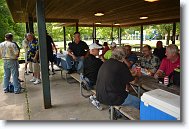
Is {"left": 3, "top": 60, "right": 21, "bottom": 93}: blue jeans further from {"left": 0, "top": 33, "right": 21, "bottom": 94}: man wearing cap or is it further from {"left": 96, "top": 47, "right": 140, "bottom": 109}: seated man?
{"left": 96, "top": 47, "right": 140, "bottom": 109}: seated man

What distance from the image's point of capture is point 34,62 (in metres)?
6.00

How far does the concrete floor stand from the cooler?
1729 mm

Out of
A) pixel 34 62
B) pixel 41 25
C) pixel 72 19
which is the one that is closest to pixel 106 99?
pixel 41 25

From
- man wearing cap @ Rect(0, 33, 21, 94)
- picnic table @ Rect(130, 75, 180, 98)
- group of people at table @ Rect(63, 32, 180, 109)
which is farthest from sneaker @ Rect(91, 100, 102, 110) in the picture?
man wearing cap @ Rect(0, 33, 21, 94)

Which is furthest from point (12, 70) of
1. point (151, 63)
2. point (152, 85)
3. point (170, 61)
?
point (170, 61)

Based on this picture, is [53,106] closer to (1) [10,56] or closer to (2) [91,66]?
(2) [91,66]

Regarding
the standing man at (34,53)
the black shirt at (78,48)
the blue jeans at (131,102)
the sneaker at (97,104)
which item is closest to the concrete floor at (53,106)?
the sneaker at (97,104)

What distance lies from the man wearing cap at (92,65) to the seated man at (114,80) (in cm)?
88

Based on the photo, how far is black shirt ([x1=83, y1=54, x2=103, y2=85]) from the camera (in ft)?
12.2

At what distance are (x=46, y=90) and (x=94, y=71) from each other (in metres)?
1.12

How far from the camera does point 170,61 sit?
351cm

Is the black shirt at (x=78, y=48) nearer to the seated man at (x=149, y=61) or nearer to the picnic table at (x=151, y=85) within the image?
the seated man at (x=149, y=61)

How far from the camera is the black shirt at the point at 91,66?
3.73m

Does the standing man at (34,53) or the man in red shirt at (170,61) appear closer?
A: the man in red shirt at (170,61)
